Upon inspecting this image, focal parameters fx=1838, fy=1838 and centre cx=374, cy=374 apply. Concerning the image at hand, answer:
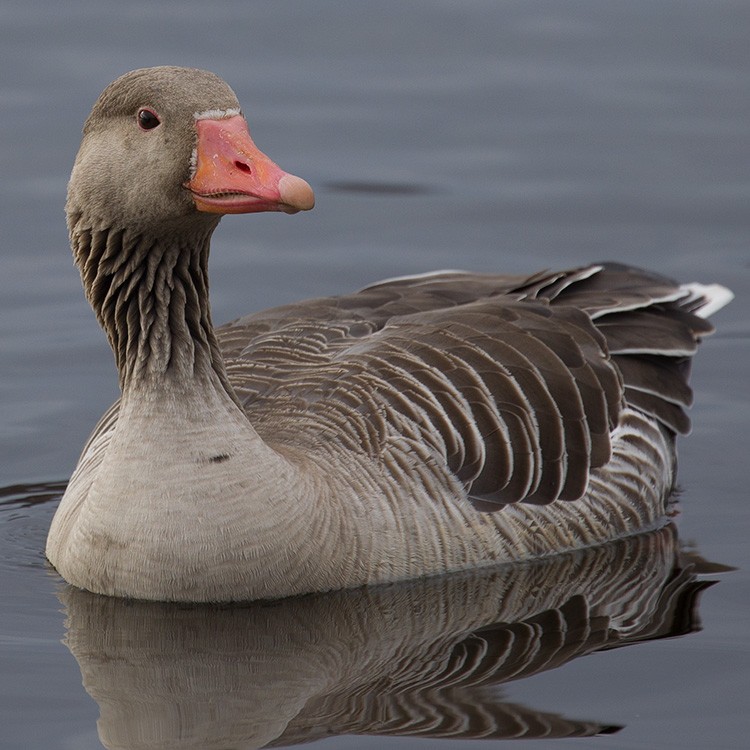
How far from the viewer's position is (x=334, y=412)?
9656mm

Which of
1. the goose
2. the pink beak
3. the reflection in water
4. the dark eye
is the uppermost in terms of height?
the dark eye

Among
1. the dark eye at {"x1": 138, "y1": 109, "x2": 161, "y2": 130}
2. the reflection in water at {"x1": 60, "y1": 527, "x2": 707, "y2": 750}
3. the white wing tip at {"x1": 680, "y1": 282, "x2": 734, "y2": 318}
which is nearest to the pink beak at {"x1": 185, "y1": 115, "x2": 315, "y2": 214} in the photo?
the dark eye at {"x1": 138, "y1": 109, "x2": 161, "y2": 130}

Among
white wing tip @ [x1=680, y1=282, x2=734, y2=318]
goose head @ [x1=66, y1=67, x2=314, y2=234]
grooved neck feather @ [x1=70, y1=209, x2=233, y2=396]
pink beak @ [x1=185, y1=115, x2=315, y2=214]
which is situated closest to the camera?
pink beak @ [x1=185, y1=115, x2=315, y2=214]

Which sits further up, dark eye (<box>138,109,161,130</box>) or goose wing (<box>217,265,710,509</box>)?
dark eye (<box>138,109,161,130</box>)

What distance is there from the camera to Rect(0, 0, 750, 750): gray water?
8648mm

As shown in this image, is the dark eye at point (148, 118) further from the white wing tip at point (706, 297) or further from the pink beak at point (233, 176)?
the white wing tip at point (706, 297)

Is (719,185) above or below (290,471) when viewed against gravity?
above

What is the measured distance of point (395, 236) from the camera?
48.9ft

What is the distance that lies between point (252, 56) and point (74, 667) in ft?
A: 30.6

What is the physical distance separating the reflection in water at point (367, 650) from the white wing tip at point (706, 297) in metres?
2.26

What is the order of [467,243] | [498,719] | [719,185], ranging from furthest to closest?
[719,185] < [467,243] < [498,719]

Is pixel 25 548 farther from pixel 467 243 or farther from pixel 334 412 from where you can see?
pixel 467 243

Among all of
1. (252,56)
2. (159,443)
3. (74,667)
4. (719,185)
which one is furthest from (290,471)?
(252,56)

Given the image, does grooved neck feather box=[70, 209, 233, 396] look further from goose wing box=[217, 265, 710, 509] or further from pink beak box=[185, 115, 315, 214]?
goose wing box=[217, 265, 710, 509]
